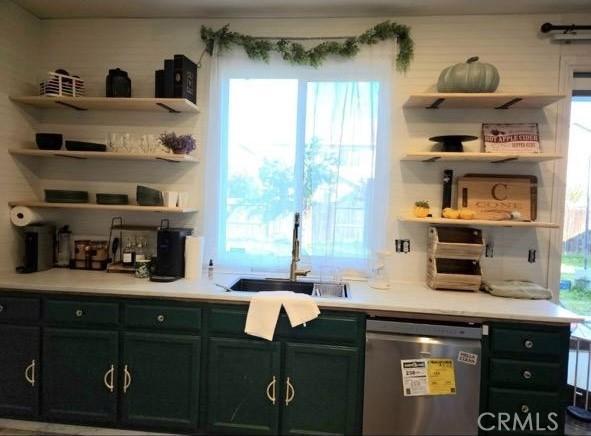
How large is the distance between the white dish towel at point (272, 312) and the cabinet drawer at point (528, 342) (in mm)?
1015

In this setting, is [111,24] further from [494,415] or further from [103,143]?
[494,415]

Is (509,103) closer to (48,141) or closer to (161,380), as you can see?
(161,380)

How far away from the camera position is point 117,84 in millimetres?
2771

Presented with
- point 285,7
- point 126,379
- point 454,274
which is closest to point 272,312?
point 126,379

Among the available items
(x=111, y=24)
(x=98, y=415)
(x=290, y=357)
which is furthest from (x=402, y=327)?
(x=111, y=24)

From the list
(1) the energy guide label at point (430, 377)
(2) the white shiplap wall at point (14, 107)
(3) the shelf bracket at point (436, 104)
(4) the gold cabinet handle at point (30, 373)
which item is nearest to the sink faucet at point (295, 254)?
(1) the energy guide label at point (430, 377)

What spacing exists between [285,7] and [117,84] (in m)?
1.33

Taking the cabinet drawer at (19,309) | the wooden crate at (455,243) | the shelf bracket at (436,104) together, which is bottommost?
the cabinet drawer at (19,309)

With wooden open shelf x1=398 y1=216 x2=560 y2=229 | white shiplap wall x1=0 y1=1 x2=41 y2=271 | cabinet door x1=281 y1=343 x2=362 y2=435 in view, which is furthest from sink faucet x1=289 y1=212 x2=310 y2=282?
white shiplap wall x1=0 y1=1 x2=41 y2=271

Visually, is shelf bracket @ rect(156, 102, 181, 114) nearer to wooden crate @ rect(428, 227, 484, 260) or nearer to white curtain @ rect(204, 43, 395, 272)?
white curtain @ rect(204, 43, 395, 272)

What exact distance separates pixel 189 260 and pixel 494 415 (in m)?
2.07

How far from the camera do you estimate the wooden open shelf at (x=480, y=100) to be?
2.38 m

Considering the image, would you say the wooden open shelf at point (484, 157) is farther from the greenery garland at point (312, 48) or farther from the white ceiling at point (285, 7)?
the white ceiling at point (285, 7)

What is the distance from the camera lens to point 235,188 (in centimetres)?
292
